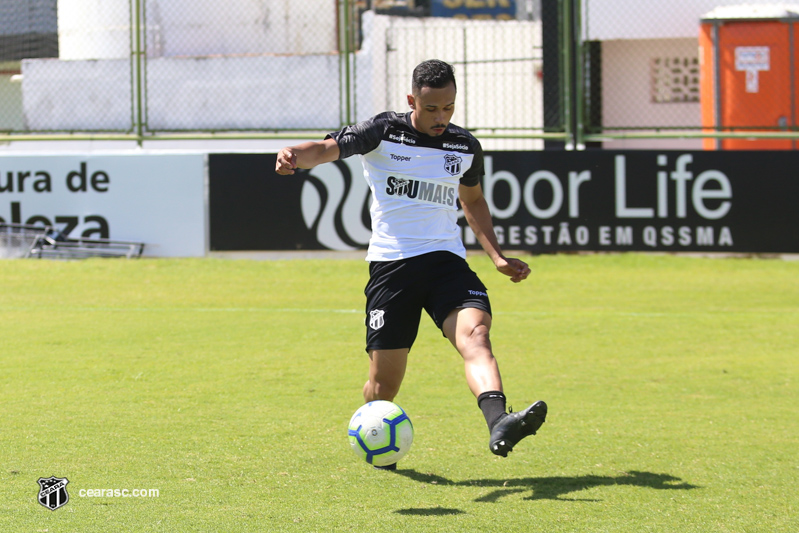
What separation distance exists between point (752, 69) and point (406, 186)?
12649 mm

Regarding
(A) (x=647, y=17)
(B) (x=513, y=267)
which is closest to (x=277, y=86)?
(A) (x=647, y=17)

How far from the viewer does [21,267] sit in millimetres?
12531

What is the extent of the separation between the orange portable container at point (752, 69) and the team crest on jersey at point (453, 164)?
1185 centimetres

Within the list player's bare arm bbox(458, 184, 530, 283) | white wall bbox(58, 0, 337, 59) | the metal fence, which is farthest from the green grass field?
white wall bbox(58, 0, 337, 59)

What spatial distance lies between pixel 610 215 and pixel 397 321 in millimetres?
8672

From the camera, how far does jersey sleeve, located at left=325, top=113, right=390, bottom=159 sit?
15.3ft

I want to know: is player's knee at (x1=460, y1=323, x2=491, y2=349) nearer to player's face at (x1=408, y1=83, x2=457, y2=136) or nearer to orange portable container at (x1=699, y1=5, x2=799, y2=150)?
player's face at (x1=408, y1=83, x2=457, y2=136)

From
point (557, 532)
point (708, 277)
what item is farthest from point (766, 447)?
point (708, 277)

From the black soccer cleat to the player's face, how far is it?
1392mm

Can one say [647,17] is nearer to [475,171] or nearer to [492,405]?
[475,171]

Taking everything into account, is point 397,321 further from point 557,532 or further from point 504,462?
point 557,532

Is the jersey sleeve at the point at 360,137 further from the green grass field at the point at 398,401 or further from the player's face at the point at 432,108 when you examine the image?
the green grass field at the point at 398,401

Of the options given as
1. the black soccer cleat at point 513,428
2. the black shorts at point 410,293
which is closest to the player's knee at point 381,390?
the black shorts at point 410,293

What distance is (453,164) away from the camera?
493 centimetres
